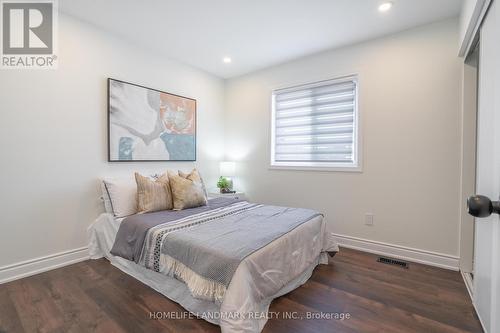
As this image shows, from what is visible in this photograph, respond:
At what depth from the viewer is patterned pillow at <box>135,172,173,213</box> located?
8.54ft

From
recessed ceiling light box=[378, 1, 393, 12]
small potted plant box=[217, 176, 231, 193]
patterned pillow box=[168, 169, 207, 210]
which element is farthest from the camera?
small potted plant box=[217, 176, 231, 193]

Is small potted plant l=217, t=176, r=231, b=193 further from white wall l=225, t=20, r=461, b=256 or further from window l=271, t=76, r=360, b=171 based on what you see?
white wall l=225, t=20, r=461, b=256

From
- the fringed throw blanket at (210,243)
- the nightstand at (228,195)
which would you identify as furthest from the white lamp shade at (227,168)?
the fringed throw blanket at (210,243)

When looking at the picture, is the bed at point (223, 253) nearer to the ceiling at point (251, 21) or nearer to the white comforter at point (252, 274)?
the white comforter at point (252, 274)

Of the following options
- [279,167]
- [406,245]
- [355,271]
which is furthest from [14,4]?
[406,245]

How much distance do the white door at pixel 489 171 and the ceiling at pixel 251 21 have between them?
1.02 metres

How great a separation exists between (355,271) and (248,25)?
9.65 ft

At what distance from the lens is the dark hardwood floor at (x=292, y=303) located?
5.19 ft

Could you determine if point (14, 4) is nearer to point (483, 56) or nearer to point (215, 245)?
point (215, 245)

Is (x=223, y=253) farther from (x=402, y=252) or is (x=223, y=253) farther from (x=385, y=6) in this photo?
(x=385, y=6)

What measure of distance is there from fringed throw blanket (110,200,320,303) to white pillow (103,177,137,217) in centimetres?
72

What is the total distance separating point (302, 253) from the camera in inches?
82.4

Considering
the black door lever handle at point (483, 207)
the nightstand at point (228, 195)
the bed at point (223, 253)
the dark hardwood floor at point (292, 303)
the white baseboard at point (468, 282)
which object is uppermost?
the black door lever handle at point (483, 207)

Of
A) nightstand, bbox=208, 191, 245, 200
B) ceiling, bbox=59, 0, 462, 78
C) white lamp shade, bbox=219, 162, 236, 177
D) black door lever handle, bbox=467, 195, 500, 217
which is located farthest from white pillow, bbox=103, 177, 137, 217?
black door lever handle, bbox=467, 195, 500, 217
